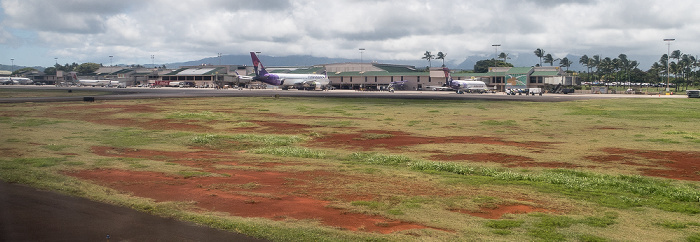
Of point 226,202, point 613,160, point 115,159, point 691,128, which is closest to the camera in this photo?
point 226,202

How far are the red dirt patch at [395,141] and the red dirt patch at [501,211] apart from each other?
15.7m

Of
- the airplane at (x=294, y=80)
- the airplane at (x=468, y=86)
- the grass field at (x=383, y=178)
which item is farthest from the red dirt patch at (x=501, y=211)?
the airplane at (x=294, y=80)

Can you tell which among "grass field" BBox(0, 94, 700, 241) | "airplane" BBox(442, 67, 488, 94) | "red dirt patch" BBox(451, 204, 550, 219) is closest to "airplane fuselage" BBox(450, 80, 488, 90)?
"airplane" BBox(442, 67, 488, 94)

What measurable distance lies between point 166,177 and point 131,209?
5.27 m

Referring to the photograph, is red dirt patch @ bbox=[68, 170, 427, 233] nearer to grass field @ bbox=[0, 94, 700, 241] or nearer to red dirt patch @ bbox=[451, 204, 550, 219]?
grass field @ bbox=[0, 94, 700, 241]

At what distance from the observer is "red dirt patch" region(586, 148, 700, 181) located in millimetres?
23372

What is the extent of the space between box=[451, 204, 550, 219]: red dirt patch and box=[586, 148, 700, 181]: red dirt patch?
32.0ft

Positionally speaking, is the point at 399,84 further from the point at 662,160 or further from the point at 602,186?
the point at 602,186

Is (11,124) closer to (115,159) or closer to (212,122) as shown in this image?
(212,122)

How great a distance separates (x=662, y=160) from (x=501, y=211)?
51.4ft

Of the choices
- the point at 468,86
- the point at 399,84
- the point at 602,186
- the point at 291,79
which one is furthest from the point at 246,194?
the point at 399,84

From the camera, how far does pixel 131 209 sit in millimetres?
15930

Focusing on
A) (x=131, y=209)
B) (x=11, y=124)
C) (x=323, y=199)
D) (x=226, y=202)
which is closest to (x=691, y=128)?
(x=323, y=199)

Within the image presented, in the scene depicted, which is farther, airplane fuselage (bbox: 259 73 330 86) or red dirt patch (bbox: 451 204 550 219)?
airplane fuselage (bbox: 259 73 330 86)
